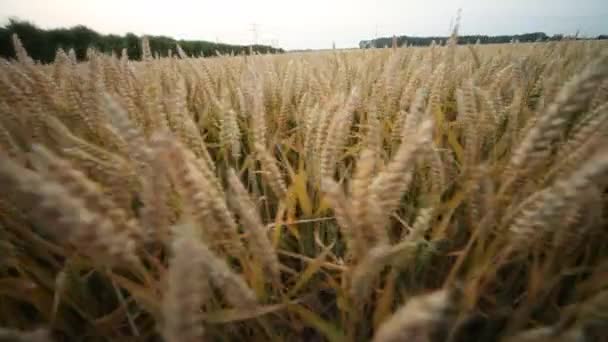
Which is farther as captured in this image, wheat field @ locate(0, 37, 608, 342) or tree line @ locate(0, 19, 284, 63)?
tree line @ locate(0, 19, 284, 63)

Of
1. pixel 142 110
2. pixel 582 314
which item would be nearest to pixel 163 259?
pixel 142 110

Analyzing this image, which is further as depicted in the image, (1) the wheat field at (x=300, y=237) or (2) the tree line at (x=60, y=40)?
(2) the tree line at (x=60, y=40)

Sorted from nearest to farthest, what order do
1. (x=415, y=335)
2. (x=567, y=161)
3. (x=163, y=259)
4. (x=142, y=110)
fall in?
(x=415, y=335), (x=567, y=161), (x=163, y=259), (x=142, y=110)

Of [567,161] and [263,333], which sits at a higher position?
[567,161]

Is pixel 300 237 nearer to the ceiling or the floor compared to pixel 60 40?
nearer to the floor

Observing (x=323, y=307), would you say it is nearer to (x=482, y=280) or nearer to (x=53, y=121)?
(x=482, y=280)

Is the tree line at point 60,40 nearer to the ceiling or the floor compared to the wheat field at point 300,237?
nearer to the ceiling

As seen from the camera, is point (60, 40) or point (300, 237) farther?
point (60, 40)

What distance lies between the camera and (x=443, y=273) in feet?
1.23

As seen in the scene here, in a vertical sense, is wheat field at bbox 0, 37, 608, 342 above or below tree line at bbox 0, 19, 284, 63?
below

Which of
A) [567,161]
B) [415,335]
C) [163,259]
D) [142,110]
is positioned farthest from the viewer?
[142,110]

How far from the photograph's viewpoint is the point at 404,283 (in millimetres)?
363

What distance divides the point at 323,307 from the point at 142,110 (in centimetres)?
45

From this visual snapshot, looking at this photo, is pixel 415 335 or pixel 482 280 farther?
pixel 482 280
